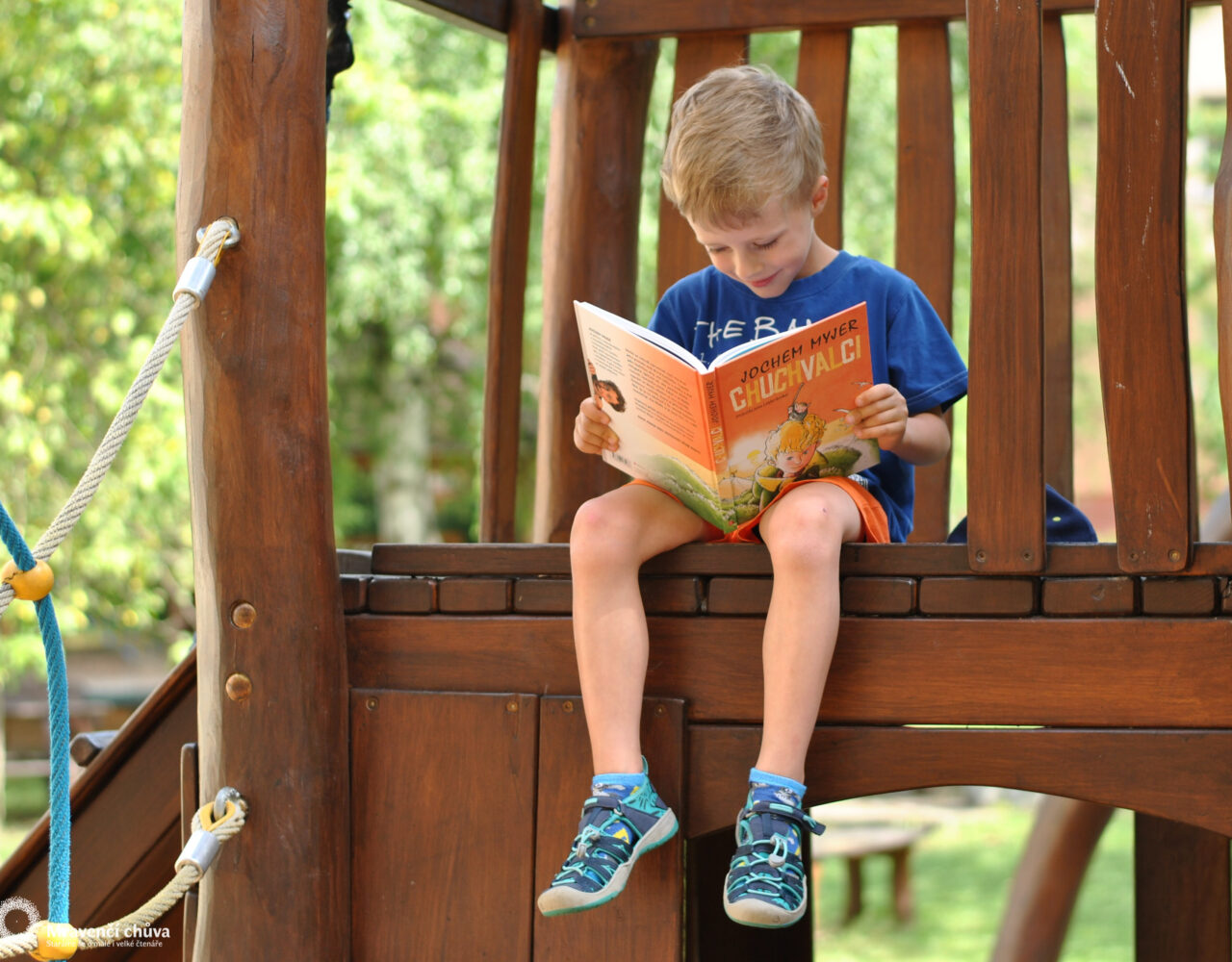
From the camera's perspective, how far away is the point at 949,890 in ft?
30.5

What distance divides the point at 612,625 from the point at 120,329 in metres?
5.96

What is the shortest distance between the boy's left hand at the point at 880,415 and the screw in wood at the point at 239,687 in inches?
35.0

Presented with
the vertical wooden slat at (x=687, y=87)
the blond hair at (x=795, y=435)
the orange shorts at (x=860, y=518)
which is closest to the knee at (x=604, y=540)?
the orange shorts at (x=860, y=518)

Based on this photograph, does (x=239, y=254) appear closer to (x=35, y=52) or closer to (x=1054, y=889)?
(x=1054, y=889)

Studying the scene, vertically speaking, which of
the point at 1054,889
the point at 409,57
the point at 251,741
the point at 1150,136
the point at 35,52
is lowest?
the point at 1054,889

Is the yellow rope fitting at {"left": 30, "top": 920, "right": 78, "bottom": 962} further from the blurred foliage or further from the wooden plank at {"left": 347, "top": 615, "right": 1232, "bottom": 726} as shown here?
the blurred foliage

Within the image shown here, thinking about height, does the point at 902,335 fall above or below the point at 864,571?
above

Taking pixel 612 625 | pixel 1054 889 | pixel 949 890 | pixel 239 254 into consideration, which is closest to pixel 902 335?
pixel 612 625

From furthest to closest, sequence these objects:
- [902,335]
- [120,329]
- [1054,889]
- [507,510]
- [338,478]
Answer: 1. [338,478]
2. [120,329]
3. [1054,889]
4. [507,510]
5. [902,335]

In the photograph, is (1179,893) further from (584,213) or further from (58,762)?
(58,762)

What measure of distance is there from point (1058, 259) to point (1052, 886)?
5.90ft

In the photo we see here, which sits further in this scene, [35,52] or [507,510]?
[35,52]

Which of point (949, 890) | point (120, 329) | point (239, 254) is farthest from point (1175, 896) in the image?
point (949, 890)

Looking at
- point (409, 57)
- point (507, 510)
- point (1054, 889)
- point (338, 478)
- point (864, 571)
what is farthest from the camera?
point (338, 478)
